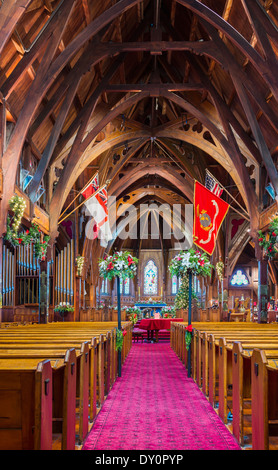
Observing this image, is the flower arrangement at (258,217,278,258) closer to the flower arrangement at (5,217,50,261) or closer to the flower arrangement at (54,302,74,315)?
the flower arrangement at (5,217,50,261)

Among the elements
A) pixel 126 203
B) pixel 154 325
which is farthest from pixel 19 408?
pixel 126 203

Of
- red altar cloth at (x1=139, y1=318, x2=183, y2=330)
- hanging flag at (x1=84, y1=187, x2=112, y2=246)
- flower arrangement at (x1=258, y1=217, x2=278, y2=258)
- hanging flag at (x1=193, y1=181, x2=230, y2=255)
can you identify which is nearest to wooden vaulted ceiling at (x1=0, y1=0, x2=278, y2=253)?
flower arrangement at (x1=258, y1=217, x2=278, y2=258)

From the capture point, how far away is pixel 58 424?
173 inches

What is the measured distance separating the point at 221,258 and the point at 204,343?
15287mm

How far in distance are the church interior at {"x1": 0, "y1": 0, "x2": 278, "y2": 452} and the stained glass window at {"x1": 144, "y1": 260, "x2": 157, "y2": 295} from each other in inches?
298

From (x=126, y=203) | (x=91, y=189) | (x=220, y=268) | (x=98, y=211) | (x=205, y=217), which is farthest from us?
(x=126, y=203)

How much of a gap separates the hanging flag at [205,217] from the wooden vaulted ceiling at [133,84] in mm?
1030

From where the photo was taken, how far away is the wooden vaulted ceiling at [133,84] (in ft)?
33.0

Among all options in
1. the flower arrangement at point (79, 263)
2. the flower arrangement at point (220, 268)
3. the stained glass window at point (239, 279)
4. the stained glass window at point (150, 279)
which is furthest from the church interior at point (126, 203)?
the stained glass window at point (150, 279)

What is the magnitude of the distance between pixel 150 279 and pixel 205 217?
68.8 feet

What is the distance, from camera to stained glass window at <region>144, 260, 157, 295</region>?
3572 centimetres

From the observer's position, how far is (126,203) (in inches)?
1114

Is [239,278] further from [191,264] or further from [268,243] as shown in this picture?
[191,264]

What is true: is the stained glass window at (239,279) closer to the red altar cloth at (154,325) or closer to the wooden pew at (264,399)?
the red altar cloth at (154,325)
